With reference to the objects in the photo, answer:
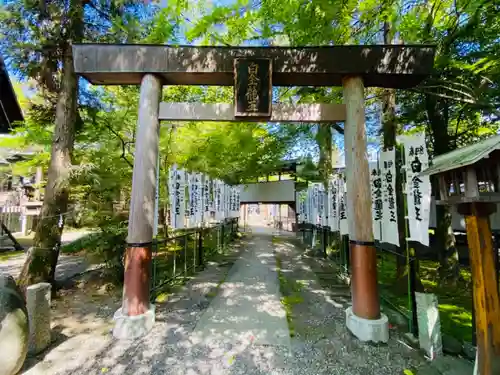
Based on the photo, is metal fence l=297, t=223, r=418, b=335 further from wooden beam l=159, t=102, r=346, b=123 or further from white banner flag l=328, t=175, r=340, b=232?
wooden beam l=159, t=102, r=346, b=123

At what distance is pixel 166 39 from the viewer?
215 inches

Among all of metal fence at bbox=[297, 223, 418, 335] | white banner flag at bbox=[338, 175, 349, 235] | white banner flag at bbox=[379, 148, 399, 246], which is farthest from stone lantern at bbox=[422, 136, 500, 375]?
white banner flag at bbox=[338, 175, 349, 235]

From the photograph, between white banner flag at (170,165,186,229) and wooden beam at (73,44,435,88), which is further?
white banner flag at (170,165,186,229)

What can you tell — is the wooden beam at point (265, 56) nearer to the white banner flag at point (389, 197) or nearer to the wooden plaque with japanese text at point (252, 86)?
the wooden plaque with japanese text at point (252, 86)

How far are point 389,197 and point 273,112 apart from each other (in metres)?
2.71

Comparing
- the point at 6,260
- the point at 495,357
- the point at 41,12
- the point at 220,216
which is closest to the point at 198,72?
the point at 41,12

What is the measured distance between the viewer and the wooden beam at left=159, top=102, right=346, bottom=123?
470 centimetres

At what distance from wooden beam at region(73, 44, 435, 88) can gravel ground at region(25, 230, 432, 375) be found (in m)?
4.30

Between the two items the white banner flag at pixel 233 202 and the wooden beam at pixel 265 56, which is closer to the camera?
the wooden beam at pixel 265 56

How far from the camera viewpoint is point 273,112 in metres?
4.73

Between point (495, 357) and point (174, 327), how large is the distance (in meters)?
4.12

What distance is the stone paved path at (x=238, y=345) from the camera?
3314mm

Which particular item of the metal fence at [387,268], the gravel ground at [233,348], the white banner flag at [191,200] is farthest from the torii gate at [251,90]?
the white banner flag at [191,200]

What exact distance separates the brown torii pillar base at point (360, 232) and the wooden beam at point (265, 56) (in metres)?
0.35
